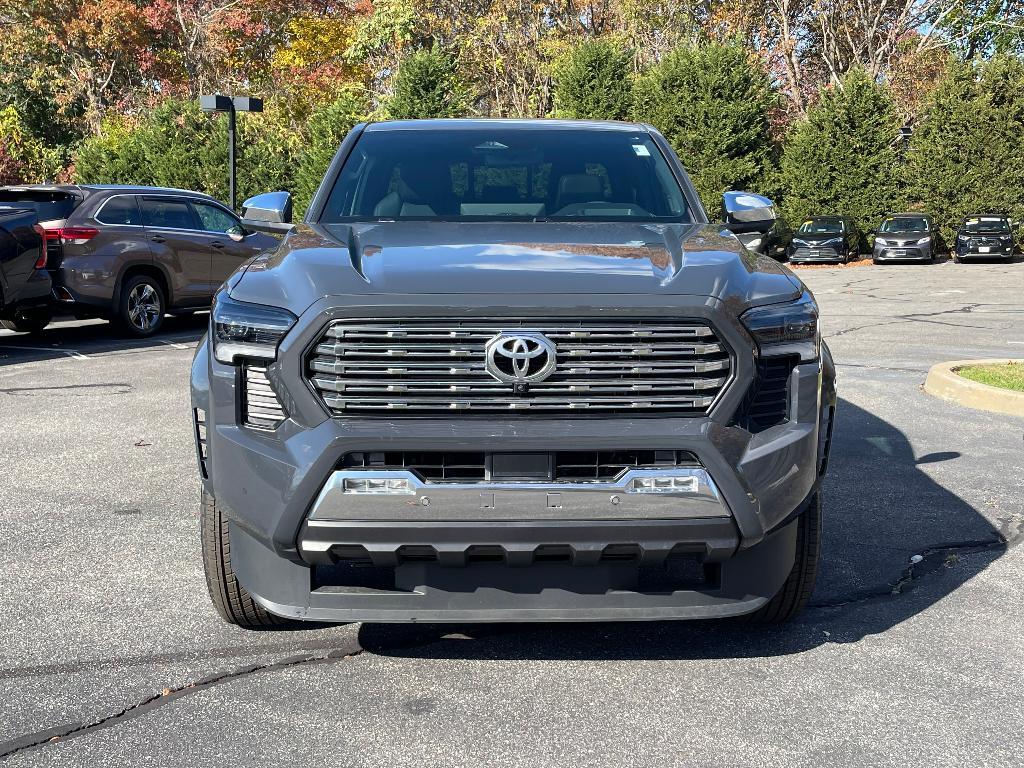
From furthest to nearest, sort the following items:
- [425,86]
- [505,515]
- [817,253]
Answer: [425,86] < [817,253] < [505,515]

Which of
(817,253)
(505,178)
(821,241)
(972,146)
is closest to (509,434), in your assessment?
(505,178)

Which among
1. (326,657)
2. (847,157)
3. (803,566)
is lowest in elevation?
(847,157)

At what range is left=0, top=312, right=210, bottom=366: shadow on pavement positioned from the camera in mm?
12375

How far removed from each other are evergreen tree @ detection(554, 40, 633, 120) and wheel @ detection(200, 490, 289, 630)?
35.5 metres

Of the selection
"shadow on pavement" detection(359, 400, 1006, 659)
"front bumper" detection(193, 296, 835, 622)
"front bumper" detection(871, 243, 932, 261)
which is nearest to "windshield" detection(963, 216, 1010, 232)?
"front bumper" detection(871, 243, 932, 261)

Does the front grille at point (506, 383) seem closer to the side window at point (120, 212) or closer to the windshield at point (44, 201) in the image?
the windshield at point (44, 201)

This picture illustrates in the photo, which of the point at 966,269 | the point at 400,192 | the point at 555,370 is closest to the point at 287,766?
the point at 555,370

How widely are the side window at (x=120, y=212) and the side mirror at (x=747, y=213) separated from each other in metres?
10.2

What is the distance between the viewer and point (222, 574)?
152 inches

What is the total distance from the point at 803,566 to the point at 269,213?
2.92 m

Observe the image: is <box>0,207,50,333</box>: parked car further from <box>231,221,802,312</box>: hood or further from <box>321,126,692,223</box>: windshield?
<box>231,221,802,312</box>: hood

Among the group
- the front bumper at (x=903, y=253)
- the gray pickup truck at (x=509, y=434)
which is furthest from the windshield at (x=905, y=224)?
the gray pickup truck at (x=509, y=434)

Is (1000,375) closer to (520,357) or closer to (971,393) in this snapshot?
(971,393)

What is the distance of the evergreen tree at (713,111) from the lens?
37.6 metres
